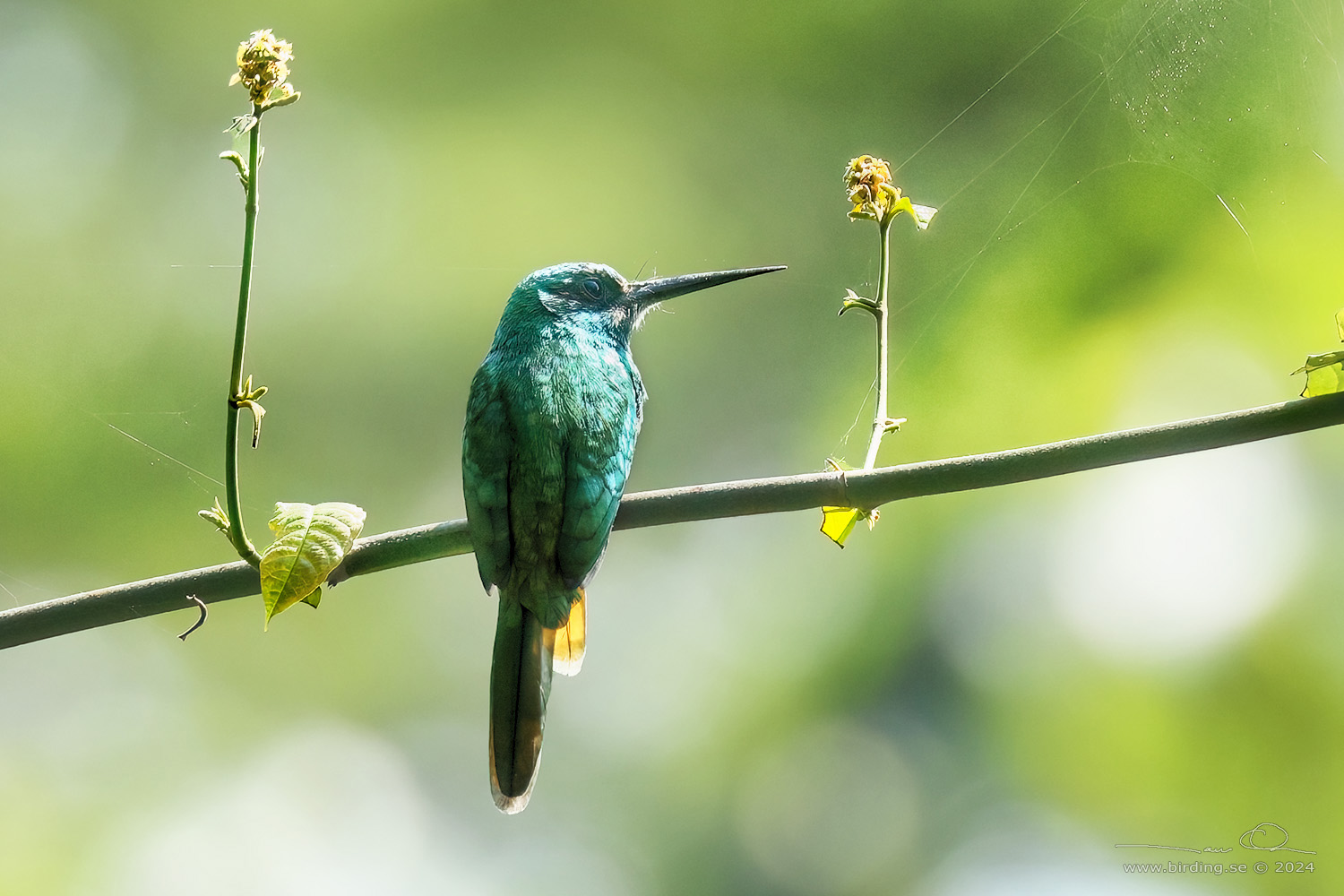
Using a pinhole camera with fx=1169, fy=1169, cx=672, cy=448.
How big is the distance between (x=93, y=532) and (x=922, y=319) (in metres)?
2.17

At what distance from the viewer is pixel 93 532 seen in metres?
2.99

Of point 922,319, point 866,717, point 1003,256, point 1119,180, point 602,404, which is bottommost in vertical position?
point 866,717

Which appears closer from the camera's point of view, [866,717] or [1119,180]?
[1119,180]

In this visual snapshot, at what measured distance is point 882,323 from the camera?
1.45 metres

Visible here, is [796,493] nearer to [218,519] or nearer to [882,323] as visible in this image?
[882,323]

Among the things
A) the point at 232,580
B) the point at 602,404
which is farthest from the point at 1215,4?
the point at 232,580

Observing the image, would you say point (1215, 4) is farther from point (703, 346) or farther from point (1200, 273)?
point (703, 346)

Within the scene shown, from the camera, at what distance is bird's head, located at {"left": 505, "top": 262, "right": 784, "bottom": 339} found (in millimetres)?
2240

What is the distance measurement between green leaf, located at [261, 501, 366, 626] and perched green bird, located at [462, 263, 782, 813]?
0.30m

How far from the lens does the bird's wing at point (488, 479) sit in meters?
1.72
